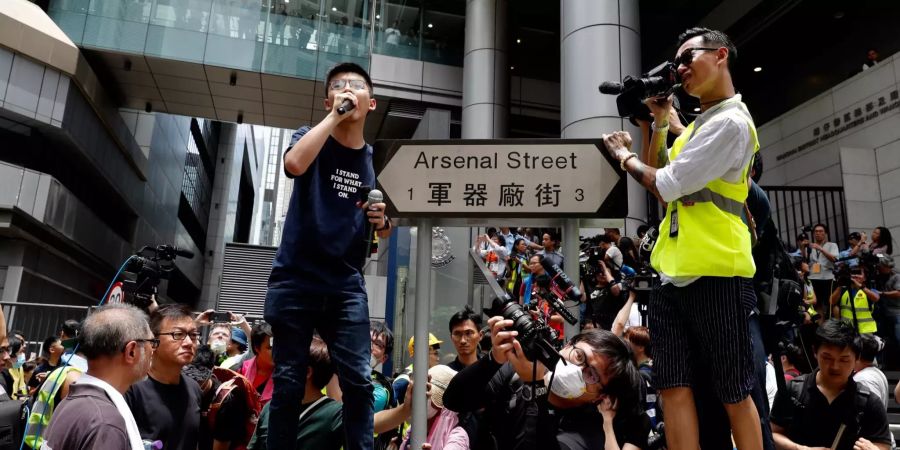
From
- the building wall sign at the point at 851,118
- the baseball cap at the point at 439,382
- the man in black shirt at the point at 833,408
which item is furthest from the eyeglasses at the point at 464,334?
the building wall sign at the point at 851,118

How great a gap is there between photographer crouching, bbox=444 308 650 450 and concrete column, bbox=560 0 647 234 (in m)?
7.01

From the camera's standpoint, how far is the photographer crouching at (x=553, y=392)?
2.40 metres

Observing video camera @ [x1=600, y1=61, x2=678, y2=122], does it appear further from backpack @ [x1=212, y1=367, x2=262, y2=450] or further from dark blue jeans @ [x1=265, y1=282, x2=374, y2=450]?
backpack @ [x1=212, y1=367, x2=262, y2=450]

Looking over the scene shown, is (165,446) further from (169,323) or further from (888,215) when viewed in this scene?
(888,215)

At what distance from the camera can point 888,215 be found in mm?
11820

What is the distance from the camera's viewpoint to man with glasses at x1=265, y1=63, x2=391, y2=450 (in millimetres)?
2471

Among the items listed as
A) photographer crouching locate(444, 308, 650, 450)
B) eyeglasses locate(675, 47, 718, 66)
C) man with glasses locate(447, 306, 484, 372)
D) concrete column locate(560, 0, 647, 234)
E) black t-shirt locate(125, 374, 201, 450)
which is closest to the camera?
photographer crouching locate(444, 308, 650, 450)

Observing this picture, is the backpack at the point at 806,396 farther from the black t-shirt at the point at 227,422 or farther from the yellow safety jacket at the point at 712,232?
the black t-shirt at the point at 227,422

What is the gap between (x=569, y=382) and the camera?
2492 millimetres

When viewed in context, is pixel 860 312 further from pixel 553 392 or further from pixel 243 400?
pixel 243 400

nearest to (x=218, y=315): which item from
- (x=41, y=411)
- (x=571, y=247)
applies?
(x=41, y=411)

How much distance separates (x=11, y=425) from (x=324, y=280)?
1.83 metres

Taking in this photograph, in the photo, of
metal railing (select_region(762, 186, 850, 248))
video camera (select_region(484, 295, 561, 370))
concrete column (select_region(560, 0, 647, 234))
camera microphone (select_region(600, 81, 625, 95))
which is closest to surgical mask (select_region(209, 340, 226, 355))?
video camera (select_region(484, 295, 561, 370))

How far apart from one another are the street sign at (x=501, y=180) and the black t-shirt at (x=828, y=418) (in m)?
1.55
